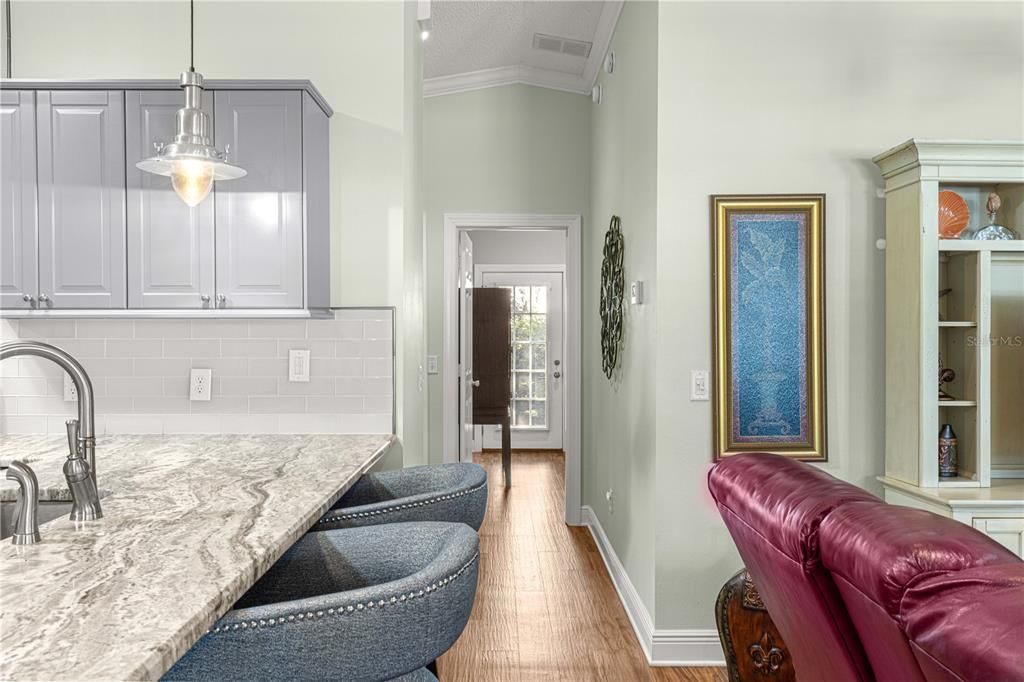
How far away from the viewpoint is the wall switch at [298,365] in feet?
9.57

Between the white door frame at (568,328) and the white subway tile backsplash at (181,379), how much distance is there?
7.18ft

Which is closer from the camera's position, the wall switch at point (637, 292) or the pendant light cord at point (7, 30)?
the pendant light cord at point (7, 30)

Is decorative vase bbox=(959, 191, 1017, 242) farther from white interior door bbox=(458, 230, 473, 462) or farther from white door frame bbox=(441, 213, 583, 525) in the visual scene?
white interior door bbox=(458, 230, 473, 462)

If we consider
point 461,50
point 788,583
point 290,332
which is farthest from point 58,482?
point 461,50

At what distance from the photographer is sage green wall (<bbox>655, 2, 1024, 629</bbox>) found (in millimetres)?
2867

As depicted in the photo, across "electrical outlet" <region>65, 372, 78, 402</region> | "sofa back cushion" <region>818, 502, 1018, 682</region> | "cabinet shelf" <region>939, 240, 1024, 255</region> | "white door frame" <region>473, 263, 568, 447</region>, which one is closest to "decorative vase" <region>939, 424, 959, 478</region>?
"cabinet shelf" <region>939, 240, 1024, 255</region>

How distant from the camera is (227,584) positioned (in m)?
1.14

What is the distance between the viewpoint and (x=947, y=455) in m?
2.73

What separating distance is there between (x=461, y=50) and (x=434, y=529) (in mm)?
3679

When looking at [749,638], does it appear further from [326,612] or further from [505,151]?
[505,151]

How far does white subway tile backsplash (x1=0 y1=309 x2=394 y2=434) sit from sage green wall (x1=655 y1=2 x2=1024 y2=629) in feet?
4.45

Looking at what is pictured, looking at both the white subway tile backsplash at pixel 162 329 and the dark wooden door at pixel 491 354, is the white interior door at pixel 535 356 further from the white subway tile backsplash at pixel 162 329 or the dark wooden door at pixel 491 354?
the white subway tile backsplash at pixel 162 329

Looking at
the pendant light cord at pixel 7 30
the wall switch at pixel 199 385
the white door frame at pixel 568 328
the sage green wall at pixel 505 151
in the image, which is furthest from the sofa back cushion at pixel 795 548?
the sage green wall at pixel 505 151

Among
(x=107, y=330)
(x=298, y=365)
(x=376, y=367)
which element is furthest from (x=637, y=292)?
(x=107, y=330)
